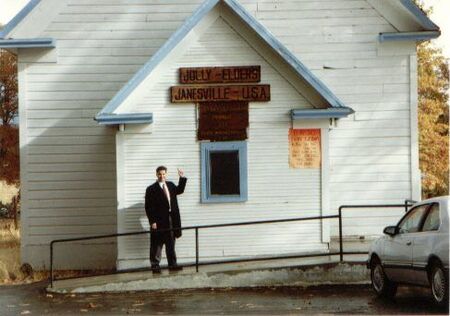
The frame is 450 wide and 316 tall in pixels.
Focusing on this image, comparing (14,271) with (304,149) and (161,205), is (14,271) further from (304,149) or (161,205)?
(304,149)

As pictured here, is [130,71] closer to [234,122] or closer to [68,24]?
[68,24]

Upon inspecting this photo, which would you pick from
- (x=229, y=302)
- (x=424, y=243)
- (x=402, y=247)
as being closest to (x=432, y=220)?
(x=424, y=243)

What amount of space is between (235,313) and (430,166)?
22.2 m

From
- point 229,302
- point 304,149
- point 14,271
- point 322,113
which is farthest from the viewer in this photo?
point 14,271

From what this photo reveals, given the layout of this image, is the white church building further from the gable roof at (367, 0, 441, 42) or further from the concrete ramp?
the concrete ramp

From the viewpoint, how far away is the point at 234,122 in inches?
644

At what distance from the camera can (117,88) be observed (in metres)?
18.7

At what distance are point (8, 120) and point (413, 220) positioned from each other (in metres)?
21.8

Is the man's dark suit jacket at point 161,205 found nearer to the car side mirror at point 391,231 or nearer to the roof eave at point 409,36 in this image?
the car side mirror at point 391,231

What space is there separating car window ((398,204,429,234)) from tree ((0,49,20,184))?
1762 cm

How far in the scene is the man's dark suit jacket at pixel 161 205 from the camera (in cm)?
1559

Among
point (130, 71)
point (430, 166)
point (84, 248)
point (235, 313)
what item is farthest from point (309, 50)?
point (430, 166)

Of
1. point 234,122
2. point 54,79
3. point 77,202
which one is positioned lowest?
point 77,202

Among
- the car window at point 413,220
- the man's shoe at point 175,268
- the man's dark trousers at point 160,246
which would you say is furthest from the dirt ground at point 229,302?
the man's dark trousers at point 160,246
